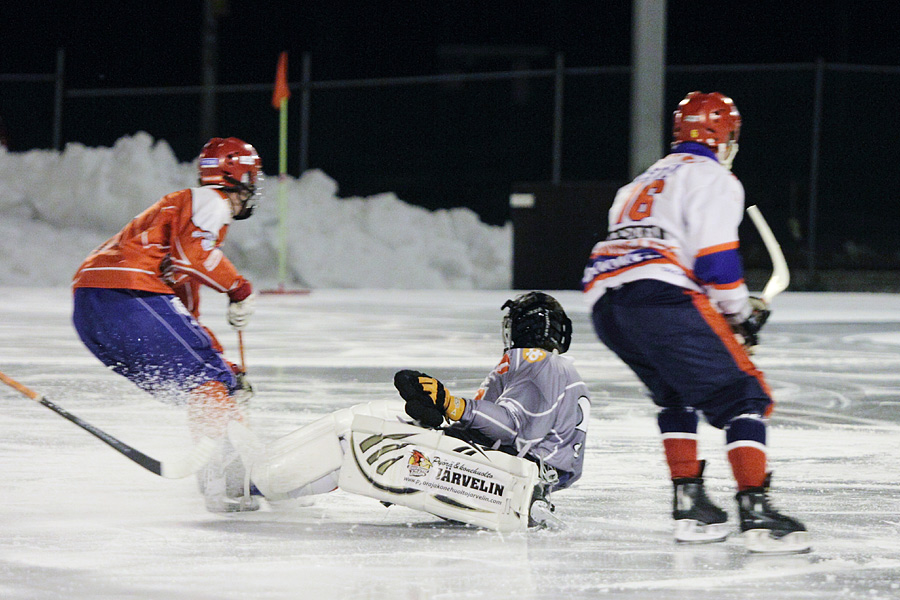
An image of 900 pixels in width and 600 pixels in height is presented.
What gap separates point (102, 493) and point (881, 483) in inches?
114

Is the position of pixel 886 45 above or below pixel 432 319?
above

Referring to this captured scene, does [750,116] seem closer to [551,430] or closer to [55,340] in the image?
[55,340]

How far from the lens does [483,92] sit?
84.2 ft

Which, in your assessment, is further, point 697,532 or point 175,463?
point 175,463

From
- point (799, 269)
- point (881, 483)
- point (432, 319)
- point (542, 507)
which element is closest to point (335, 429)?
point (542, 507)

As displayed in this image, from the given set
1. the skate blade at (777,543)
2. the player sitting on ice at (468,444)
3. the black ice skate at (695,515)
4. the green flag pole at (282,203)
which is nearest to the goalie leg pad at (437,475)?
the player sitting on ice at (468,444)

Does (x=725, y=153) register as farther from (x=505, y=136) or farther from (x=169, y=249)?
(x=505, y=136)

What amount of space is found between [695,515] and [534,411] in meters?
0.63

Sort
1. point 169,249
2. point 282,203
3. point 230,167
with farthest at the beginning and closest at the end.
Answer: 1. point 282,203
2. point 230,167
3. point 169,249

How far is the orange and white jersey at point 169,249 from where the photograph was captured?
4859mm

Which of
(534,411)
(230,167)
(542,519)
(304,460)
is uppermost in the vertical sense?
(230,167)

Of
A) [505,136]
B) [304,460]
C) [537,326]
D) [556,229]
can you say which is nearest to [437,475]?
[304,460]

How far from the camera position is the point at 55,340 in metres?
10.3

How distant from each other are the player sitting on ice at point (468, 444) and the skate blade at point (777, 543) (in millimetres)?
675
